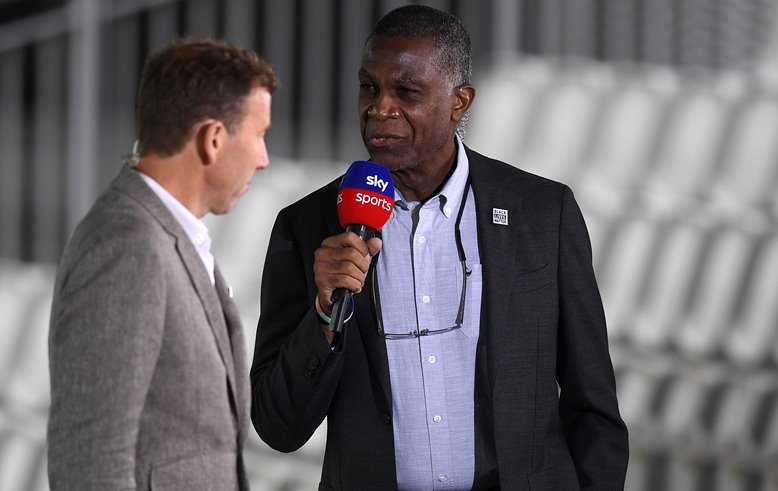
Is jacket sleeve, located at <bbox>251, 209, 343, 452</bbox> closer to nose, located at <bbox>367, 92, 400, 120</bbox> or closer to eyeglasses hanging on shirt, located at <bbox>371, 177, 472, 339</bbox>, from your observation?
eyeglasses hanging on shirt, located at <bbox>371, 177, 472, 339</bbox>

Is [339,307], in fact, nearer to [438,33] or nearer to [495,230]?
[495,230]

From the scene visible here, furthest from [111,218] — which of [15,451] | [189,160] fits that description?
[15,451]

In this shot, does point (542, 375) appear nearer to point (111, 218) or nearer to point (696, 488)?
point (111, 218)

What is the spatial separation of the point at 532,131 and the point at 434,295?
7.82ft

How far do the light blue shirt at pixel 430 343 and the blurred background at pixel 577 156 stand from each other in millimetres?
1994

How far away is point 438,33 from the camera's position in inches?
87.0

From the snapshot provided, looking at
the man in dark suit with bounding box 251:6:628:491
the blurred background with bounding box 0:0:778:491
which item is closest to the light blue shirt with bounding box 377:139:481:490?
the man in dark suit with bounding box 251:6:628:491

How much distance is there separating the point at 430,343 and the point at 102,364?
0.75 m

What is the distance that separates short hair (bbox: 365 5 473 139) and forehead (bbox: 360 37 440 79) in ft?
0.04

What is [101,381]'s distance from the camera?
1.45 metres

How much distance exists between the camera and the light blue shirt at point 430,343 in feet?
6.72

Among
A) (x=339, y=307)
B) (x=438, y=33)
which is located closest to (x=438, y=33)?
(x=438, y=33)

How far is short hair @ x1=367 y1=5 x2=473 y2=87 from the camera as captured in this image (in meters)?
2.19

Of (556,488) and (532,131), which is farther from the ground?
(532,131)
